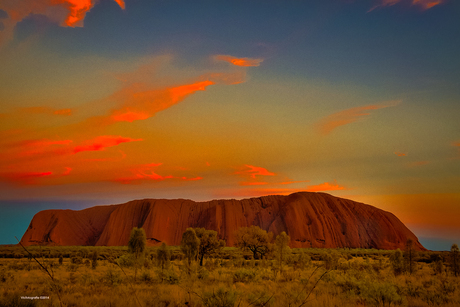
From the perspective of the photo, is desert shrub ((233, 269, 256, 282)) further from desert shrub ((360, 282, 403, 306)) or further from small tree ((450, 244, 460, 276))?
small tree ((450, 244, 460, 276))

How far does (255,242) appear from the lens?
52031 mm

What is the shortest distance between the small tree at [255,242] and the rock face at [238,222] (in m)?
49.4

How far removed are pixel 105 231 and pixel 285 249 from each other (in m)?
96.3

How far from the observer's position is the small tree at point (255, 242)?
171 feet

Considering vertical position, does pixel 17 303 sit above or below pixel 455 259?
above

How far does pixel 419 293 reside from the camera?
14.9 m

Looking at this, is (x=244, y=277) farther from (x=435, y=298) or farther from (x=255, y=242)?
(x=255, y=242)

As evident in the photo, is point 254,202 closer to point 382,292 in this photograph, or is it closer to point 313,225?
point 313,225

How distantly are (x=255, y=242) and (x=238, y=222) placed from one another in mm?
60554

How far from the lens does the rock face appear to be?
343ft

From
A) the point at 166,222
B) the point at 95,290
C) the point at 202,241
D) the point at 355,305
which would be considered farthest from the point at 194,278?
the point at 166,222

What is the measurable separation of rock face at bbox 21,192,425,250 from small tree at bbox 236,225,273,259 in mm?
49374

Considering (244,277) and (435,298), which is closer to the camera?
(435,298)

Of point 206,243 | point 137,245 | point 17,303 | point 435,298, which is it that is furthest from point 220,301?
point 206,243
